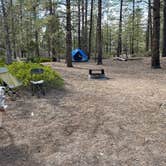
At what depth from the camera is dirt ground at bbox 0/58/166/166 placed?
13.4 ft

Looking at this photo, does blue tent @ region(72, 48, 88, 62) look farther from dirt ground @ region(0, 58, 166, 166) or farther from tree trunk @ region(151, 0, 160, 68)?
dirt ground @ region(0, 58, 166, 166)

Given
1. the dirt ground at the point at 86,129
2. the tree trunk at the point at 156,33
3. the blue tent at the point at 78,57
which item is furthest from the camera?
the blue tent at the point at 78,57

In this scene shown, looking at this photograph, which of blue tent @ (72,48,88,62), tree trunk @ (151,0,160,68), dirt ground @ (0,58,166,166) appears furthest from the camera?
blue tent @ (72,48,88,62)

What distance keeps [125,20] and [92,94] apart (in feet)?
97.7

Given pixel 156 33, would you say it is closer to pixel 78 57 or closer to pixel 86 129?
pixel 78 57

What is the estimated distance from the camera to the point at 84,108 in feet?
22.2

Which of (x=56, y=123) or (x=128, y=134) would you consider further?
(x=56, y=123)

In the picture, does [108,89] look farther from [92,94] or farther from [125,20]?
[125,20]

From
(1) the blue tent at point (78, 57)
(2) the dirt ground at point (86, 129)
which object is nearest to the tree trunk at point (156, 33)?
(2) the dirt ground at point (86, 129)

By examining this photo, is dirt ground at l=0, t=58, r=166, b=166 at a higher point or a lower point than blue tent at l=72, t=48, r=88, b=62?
lower

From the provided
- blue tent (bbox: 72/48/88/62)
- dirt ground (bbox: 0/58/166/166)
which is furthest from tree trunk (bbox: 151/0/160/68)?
blue tent (bbox: 72/48/88/62)

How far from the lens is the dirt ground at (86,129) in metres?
4.10

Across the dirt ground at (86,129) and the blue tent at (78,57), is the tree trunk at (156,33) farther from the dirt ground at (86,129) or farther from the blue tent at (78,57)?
the blue tent at (78,57)

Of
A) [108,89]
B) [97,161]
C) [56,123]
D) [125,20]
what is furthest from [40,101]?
[125,20]
